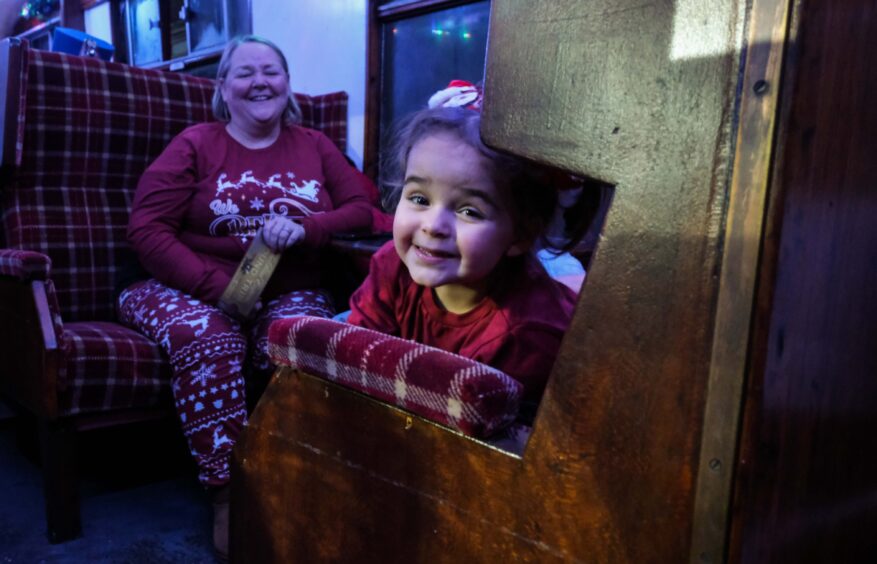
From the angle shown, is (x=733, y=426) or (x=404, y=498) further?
(x=404, y=498)

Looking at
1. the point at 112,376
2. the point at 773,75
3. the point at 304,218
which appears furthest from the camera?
the point at 304,218

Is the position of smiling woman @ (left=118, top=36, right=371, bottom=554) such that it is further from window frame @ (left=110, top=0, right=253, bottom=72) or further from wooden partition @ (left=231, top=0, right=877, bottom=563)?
window frame @ (left=110, top=0, right=253, bottom=72)

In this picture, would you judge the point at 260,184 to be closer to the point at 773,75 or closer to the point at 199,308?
the point at 199,308

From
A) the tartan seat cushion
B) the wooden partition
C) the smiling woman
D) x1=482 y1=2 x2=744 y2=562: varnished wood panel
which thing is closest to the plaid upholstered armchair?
the tartan seat cushion

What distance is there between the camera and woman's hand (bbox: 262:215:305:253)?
1998 mm

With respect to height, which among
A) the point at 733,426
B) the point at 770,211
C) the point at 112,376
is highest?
the point at 770,211

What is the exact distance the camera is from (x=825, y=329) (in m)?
0.62

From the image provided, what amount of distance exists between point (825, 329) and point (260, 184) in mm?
1800

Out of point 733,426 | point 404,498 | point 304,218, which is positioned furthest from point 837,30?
point 304,218

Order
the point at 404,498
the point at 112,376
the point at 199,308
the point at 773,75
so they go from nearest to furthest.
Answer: the point at 773,75 → the point at 404,498 → the point at 112,376 → the point at 199,308

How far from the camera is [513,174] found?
105 cm

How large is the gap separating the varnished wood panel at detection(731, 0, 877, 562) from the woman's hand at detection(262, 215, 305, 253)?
155 cm

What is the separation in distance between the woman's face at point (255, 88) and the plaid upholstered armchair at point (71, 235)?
0.94ft

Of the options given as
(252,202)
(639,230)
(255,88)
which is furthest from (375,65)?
(639,230)
